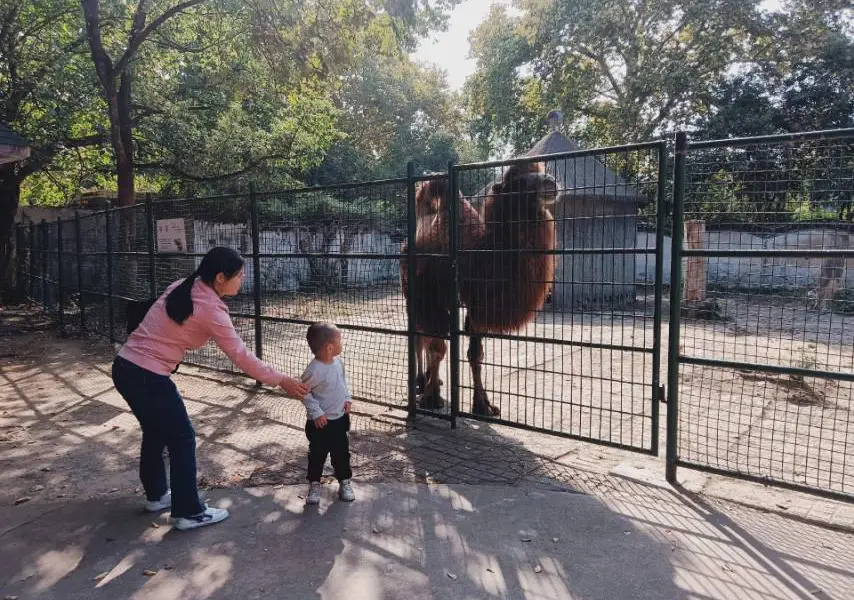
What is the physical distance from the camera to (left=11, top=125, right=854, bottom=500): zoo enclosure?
390cm

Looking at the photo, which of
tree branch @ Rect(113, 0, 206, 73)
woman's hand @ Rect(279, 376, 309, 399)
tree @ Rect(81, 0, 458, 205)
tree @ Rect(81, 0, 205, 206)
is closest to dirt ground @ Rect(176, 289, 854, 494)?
woman's hand @ Rect(279, 376, 309, 399)

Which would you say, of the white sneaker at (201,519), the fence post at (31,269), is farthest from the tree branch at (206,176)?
the white sneaker at (201,519)

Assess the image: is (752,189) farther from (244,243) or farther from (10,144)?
(10,144)

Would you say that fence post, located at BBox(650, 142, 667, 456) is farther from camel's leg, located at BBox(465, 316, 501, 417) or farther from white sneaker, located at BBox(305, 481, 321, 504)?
white sneaker, located at BBox(305, 481, 321, 504)

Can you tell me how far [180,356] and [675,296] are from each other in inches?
123

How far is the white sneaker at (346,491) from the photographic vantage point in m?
3.95

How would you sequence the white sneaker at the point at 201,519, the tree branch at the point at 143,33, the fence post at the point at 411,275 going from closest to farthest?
the white sneaker at the point at 201,519 < the fence post at the point at 411,275 < the tree branch at the point at 143,33

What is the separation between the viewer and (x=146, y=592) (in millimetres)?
2984

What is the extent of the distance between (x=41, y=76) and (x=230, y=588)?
1271 cm

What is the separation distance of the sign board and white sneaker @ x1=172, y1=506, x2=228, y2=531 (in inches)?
186

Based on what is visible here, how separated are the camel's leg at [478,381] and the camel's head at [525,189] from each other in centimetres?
116

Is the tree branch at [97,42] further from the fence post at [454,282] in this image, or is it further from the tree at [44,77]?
the fence post at [454,282]

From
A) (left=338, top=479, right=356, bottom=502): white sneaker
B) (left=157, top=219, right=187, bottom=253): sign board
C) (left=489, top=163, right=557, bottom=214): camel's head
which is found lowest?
(left=338, top=479, right=356, bottom=502): white sneaker

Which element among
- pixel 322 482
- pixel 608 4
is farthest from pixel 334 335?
pixel 608 4
